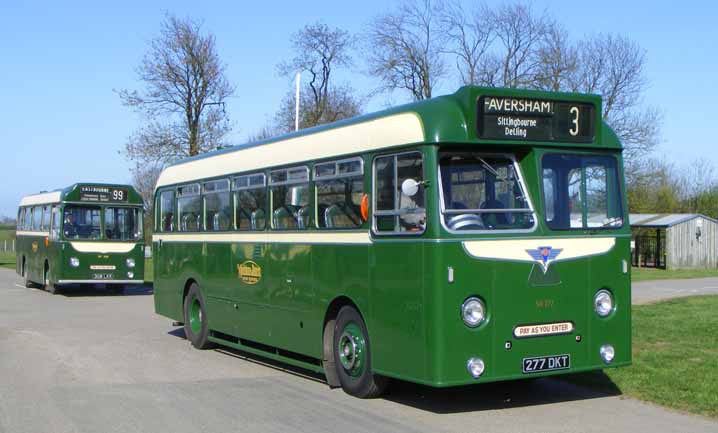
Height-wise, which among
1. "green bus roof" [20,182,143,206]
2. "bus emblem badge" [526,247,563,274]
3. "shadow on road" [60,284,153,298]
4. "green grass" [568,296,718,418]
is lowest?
"shadow on road" [60,284,153,298]

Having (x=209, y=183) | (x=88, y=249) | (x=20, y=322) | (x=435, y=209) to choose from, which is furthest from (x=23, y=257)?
(x=435, y=209)

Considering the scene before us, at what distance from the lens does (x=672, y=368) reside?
37.7 ft

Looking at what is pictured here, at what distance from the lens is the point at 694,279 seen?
1368 inches

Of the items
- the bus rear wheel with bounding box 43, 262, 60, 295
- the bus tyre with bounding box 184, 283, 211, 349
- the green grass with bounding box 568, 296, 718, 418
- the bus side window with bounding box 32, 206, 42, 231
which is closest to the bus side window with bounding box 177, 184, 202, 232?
the bus tyre with bounding box 184, 283, 211, 349

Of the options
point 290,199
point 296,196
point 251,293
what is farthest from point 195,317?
point 296,196

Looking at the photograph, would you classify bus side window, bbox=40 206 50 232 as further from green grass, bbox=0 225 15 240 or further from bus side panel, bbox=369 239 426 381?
green grass, bbox=0 225 15 240

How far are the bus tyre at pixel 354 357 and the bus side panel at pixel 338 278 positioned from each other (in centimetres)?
23

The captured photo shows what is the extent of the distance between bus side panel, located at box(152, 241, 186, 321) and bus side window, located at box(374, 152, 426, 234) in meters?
6.55

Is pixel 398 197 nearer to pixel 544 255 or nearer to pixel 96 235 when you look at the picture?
pixel 544 255

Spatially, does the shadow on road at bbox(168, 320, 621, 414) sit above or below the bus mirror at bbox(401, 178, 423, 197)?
below

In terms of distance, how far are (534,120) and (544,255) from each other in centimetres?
138

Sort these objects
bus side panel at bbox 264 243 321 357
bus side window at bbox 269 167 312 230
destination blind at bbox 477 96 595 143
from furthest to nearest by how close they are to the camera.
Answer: bus side window at bbox 269 167 312 230
bus side panel at bbox 264 243 321 357
destination blind at bbox 477 96 595 143

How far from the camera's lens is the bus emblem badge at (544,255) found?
30.4 feet

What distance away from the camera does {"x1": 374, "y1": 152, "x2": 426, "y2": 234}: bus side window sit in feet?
29.9
